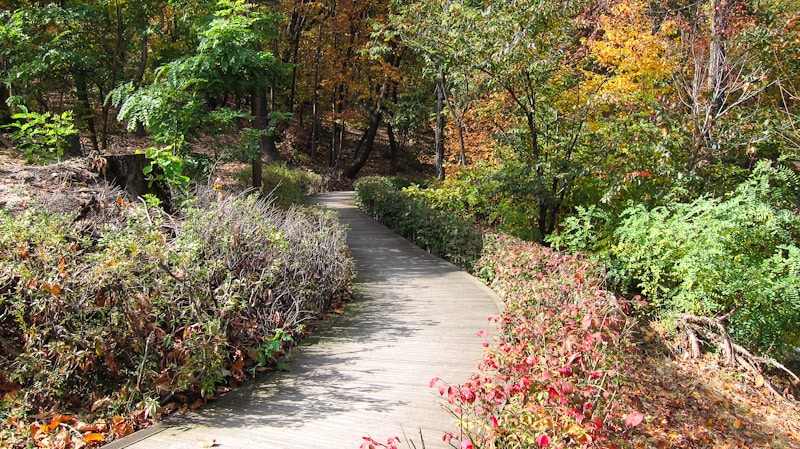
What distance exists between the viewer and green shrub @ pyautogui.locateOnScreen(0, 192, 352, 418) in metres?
3.63

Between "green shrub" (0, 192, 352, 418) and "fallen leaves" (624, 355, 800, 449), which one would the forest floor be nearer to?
"fallen leaves" (624, 355, 800, 449)

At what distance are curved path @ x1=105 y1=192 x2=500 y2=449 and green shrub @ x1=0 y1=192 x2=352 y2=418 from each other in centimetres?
31

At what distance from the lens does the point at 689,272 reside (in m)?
6.92

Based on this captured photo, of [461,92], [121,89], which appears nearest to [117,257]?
[121,89]

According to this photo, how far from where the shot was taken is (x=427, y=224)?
1166cm

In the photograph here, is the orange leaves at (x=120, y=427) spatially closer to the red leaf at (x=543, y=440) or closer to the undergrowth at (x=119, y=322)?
the undergrowth at (x=119, y=322)

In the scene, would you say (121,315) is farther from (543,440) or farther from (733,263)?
(733,263)

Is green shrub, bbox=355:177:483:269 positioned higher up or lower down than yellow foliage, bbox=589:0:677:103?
lower down

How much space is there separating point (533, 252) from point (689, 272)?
1970mm

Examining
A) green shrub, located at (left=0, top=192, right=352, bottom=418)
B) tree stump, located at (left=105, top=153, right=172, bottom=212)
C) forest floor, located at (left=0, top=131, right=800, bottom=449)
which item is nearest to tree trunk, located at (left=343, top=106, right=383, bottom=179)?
tree stump, located at (left=105, top=153, right=172, bottom=212)

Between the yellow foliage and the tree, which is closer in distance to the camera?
the tree

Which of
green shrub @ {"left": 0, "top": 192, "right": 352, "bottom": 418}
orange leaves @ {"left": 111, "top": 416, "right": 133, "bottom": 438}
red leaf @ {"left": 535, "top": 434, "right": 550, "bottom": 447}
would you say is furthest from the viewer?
green shrub @ {"left": 0, "top": 192, "right": 352, "bottom": 418}

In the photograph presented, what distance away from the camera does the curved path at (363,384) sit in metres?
3.55

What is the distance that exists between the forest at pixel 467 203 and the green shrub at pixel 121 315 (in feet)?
0.07
